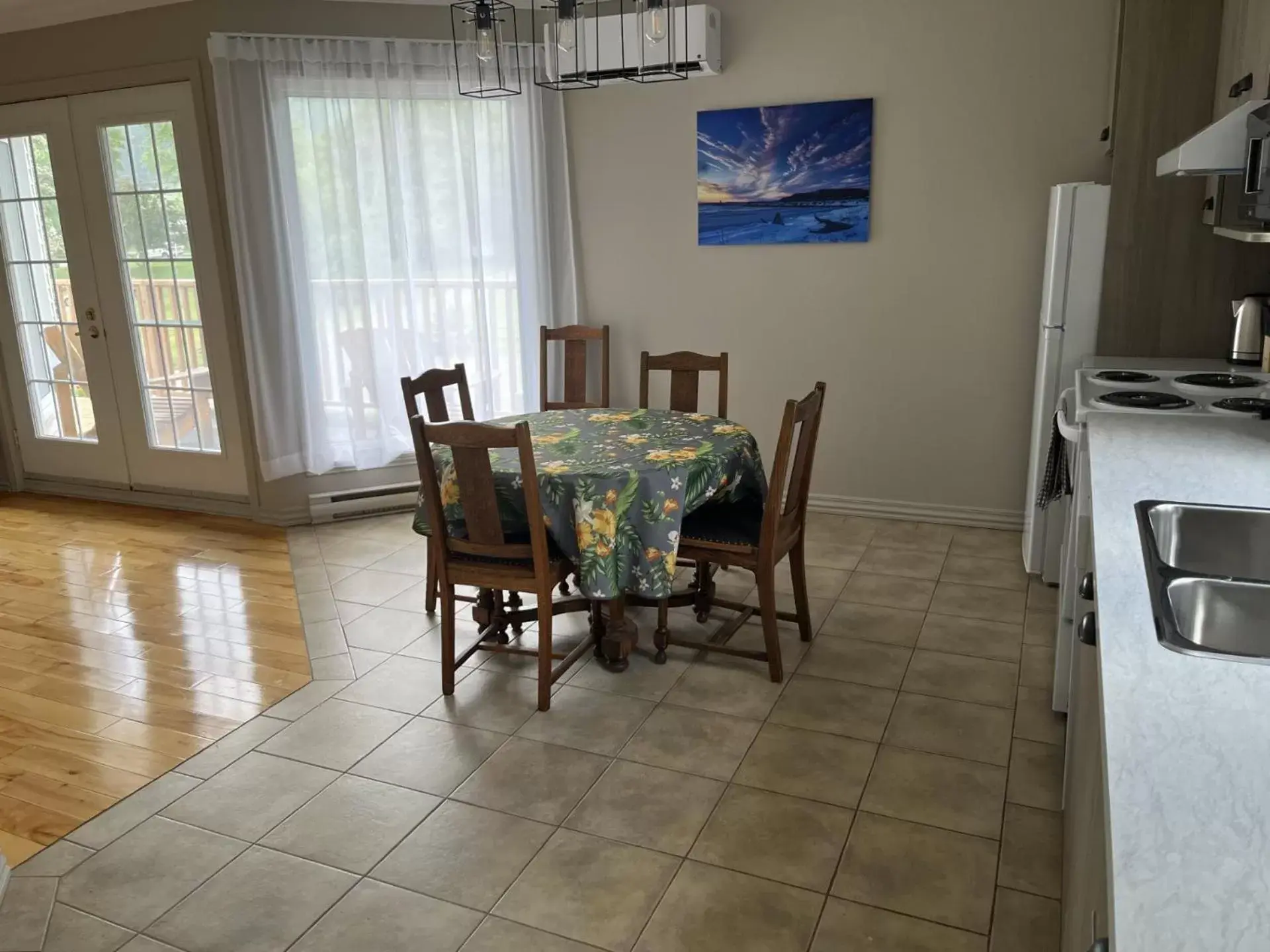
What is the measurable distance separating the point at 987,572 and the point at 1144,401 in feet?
4.54

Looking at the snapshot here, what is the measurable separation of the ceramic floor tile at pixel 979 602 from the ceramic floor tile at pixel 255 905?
7.80ft

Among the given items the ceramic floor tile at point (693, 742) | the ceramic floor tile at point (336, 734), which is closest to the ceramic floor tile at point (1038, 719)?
the ceramic floor tile at point (693, 742)

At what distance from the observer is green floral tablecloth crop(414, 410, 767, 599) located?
287cm

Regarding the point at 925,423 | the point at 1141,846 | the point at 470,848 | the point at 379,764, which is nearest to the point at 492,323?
the point at 925,423

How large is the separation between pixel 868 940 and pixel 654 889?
0.48 metres

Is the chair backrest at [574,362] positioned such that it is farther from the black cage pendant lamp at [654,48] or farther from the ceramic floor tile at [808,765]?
the ceramic floor tile at [808,765]

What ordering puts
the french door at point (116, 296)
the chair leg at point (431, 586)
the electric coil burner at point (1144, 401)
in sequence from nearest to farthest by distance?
1. the electric coil burner at point (1144, 401)
2. the chair leg at point (431, 586)
3. the french door at point (116, 296)

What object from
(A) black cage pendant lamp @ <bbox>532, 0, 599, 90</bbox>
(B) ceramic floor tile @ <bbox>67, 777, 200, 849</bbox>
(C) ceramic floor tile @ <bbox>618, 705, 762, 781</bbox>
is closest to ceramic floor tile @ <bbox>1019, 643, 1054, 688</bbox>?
(C) ceramic floor tile @ <bbox>618, 705, 762, 781</bbox>

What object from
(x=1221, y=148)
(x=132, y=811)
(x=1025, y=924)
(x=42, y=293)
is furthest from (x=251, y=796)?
(x=42, y=293)

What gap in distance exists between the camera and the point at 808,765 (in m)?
2.63

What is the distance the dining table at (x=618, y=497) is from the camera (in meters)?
2.87

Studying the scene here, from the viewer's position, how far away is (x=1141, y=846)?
2.84 ft

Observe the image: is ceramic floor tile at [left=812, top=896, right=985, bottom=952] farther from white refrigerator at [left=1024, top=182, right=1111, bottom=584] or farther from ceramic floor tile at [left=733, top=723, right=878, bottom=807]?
white refrigerator at [left=1024, top=182, right=1111, bottom=584]

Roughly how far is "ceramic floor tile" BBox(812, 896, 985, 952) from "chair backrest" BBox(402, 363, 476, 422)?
86.5 inches
